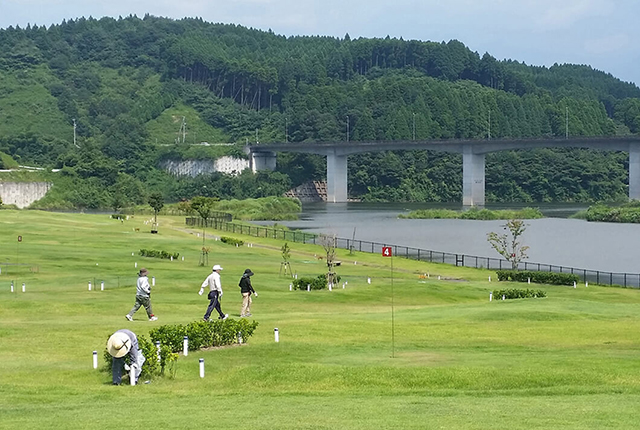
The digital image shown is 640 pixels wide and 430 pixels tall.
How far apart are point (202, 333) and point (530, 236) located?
9897cm

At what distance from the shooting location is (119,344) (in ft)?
78.9

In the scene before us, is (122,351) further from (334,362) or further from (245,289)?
(245,289)

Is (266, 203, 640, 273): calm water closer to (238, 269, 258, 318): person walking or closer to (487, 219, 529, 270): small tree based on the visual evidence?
(487, 219, 529, 270): small tree

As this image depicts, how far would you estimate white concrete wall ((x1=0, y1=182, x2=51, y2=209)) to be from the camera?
183 m

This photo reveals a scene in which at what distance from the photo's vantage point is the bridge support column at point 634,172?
624 feet

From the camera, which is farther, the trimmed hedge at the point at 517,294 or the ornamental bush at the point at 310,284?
the ornamental bush at the point at 310,284

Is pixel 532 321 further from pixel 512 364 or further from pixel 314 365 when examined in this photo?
pixel 314 365

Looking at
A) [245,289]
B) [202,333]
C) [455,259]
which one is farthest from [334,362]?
[455,259]

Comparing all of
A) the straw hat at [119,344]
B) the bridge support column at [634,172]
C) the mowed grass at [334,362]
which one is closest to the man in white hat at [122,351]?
the straw hat at [119,344]

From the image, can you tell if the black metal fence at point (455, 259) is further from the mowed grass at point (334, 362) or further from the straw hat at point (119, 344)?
the straw hat at point (119, 344)

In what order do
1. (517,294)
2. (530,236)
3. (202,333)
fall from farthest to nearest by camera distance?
(530,236), (517,294), (202,333)

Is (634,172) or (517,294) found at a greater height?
(634,172)

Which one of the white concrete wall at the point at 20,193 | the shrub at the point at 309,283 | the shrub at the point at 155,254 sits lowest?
the shrub at the point at 309,283

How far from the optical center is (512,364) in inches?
1094
